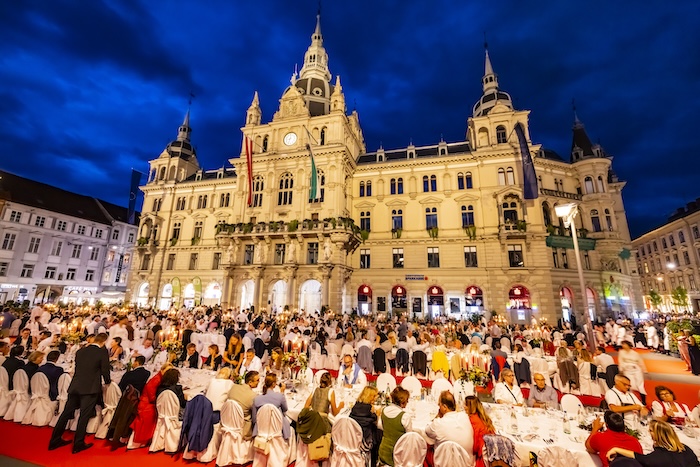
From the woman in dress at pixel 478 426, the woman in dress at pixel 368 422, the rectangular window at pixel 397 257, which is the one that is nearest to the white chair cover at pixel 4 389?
the woman in dress at pixel 368 422

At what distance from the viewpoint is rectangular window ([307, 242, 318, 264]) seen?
28.2 metres

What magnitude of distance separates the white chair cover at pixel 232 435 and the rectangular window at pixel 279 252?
2417cm

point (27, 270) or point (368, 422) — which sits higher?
point (27, 270)

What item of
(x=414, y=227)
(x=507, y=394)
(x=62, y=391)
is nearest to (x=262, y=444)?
(x=507, y=394)

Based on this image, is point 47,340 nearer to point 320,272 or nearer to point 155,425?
point 155,425

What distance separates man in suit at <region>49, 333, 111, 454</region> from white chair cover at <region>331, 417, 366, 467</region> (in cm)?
490

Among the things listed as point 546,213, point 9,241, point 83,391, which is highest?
point 546,213

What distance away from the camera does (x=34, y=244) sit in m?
35.1

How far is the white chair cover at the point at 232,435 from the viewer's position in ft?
17.4

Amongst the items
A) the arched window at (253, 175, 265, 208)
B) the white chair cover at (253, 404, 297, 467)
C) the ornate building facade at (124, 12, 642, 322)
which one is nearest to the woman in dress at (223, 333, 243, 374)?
the white chair cover at (253, 404, 297, 467)

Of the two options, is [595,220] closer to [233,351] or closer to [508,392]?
[508,392]

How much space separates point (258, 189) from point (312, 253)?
10014 mm

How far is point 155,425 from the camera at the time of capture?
5871mm

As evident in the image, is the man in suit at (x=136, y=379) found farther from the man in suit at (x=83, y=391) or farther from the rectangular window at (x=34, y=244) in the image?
A: the rectangular window at (x=34, y=244)
